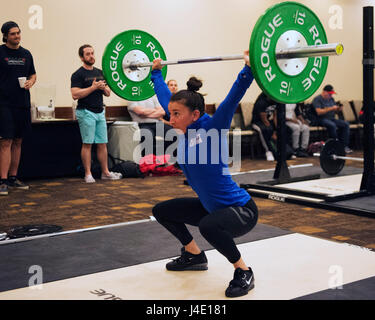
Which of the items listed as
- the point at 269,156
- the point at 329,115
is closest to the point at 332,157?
the point at 269,156

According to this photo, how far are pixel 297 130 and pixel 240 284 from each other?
5913 mm

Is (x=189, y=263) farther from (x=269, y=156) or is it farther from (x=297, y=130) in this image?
(x=297, y=130)

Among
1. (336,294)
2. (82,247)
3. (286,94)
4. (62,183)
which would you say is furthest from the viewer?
(62,183)

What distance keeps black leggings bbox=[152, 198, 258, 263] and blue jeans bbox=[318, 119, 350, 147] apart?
609 cm

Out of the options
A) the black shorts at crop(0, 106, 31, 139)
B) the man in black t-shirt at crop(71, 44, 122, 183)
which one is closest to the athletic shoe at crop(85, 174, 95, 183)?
the man in black t-shirt at crop(71, 44, 122, 183)

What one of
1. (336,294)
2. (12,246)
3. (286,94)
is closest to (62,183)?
(12,246)

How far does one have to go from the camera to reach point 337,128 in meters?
8.60

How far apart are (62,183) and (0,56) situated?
1522 mm

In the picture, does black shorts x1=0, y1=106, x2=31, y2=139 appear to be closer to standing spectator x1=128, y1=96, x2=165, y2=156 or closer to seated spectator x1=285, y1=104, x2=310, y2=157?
standing spectator x1=128, y1=96, x2=165, y2=156

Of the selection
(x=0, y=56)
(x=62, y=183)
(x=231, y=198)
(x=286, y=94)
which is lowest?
(x=62, y=183)

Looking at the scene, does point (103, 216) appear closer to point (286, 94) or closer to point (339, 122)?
point (286, 94)

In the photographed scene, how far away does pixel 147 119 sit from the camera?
22.5 ft

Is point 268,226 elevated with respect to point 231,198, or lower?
lower

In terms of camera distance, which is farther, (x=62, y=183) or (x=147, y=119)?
(x=147, y=119)
